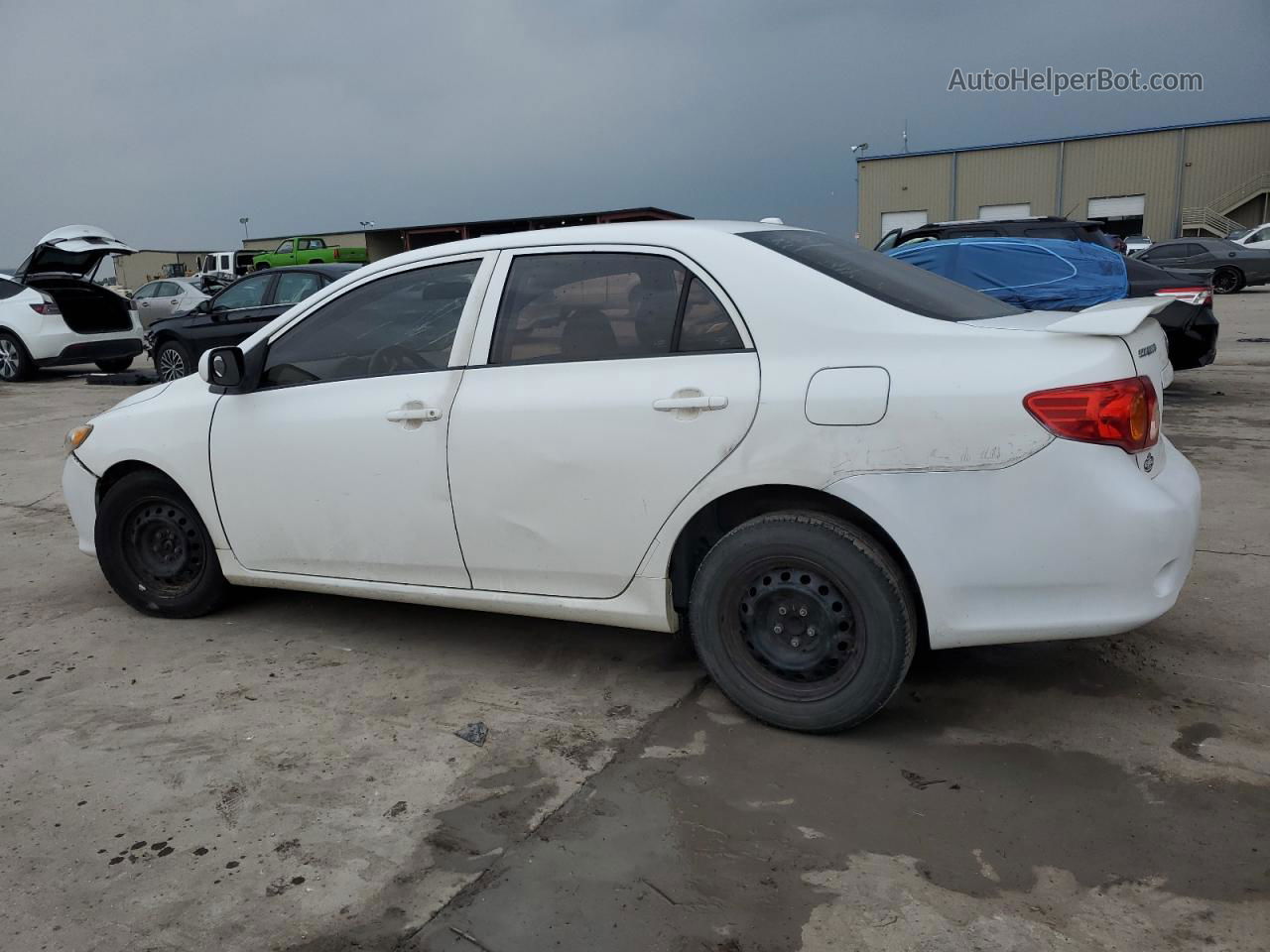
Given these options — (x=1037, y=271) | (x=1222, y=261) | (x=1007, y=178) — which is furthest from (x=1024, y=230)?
(x=1007, y=178)

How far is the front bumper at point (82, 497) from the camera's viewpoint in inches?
182

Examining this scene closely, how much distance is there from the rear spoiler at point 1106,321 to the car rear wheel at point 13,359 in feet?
51.1

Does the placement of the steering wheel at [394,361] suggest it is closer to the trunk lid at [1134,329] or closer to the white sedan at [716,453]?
the white sedan at [716,453]

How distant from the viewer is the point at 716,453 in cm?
318

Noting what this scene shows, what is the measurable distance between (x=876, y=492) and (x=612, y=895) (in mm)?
1356

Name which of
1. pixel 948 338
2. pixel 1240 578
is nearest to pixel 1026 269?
pixel 1240 578

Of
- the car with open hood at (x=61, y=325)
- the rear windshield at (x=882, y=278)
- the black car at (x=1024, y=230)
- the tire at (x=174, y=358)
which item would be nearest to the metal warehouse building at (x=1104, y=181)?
the black car at (x=1024, y=230)

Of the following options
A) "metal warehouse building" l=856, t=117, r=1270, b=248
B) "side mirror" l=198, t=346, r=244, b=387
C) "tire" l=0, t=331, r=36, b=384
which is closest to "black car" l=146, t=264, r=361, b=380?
"tire" l=0, t=331, r=36, b=384

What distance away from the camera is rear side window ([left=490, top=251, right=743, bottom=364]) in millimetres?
3326

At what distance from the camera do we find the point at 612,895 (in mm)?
2510

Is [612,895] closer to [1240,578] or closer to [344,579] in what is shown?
[344,579]

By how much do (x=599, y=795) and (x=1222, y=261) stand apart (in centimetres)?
2614

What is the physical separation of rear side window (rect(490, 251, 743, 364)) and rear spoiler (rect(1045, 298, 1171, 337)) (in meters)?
0.99

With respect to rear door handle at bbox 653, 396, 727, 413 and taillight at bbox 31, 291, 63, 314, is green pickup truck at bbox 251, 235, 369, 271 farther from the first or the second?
rear door handle at bbox 653, 396, 727, 413
